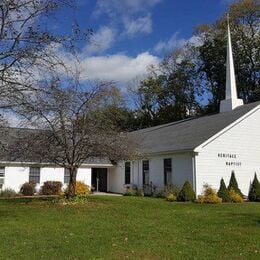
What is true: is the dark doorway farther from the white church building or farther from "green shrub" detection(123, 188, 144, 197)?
"green shrub" detection(123, 188, 144, 197)

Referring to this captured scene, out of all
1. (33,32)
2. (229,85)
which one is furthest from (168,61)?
(33,32)

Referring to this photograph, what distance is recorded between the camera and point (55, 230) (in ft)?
39.6

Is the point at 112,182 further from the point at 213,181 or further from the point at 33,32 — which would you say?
the point at 33,32

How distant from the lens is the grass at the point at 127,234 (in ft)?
29.9

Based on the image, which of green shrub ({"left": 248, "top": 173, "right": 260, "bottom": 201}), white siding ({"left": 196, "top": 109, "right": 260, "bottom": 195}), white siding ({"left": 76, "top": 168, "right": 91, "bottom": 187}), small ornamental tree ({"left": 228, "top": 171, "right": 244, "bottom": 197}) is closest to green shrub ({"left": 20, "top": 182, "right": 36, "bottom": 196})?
white siding ({"left": 76, "top": 168, "right": 91, "bottom": 187})

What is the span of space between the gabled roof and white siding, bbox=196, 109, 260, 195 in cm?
61

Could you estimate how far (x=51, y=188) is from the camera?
30891 millimetres

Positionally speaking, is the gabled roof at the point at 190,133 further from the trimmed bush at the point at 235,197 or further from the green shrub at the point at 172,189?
the trimmed bush at the point at 235,197

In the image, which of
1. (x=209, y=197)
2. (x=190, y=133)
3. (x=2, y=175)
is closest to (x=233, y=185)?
(x=209, y=197)

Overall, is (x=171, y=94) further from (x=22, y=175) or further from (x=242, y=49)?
(x=22, y=175)

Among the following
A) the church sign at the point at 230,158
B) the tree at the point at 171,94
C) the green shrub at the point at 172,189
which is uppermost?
the tree at the point at 171,94

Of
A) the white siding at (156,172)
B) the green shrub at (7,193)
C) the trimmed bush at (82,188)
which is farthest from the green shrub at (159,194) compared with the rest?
the green shrub at (7,193)

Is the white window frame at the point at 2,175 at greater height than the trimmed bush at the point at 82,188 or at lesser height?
greater

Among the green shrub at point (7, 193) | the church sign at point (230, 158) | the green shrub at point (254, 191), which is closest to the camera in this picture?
the green shrub at point (254, 191)
